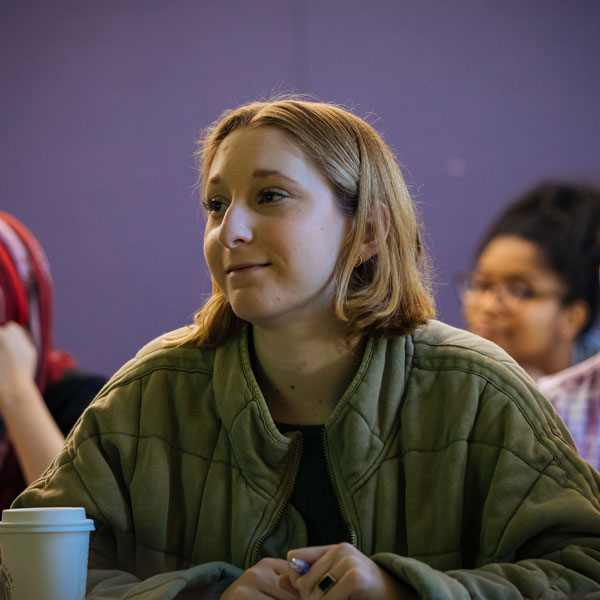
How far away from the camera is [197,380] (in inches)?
58.8

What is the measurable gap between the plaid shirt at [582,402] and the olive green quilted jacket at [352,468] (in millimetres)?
1228

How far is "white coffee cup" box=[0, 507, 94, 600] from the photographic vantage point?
1.08 meters

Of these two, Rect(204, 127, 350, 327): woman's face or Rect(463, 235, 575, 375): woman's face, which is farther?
Rect(463, 235, 575, 375): woman's face

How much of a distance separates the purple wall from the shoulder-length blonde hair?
1709mm

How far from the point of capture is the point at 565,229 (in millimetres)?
3135

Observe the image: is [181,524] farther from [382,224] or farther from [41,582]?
[382,224]

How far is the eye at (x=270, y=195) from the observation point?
4.55 feet

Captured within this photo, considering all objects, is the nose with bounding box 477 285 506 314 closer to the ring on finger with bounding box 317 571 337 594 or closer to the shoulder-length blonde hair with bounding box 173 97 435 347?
the shoulder-length blonde hair with bounding box 173 97 435 347

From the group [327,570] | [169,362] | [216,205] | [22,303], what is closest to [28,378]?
[22,303]

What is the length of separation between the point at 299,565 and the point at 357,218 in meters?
0.60

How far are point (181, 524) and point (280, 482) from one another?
0.58 ft

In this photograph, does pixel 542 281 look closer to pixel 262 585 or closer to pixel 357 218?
pixel 357 218

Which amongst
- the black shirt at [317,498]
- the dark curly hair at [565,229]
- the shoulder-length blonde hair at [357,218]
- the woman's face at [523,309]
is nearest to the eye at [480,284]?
the woman's face at [523,309]

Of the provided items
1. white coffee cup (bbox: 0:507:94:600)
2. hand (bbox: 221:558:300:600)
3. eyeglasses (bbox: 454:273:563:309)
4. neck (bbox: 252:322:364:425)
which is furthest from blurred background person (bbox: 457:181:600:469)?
white coffee cup (bbox: 0:507:94:600)
